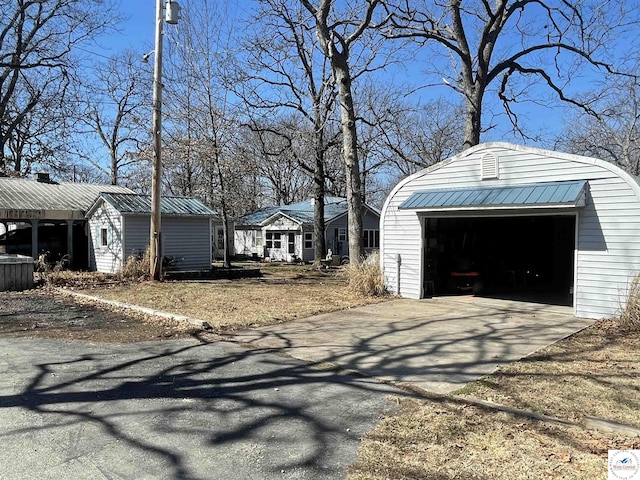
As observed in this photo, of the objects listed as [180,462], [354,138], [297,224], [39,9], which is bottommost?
[180,462]

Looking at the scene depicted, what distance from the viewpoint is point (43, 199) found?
69.1 ft

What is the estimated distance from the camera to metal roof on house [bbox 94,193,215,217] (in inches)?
758

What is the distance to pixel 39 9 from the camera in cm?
2559

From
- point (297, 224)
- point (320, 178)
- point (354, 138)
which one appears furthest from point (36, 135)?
point (354, 138)

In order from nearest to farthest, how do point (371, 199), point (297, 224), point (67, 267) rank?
1. point (67, 267)
2. point (297, 224)
3. point (371, 199)

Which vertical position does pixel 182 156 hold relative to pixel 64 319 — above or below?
above

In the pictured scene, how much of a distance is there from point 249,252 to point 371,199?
1905 centimetres

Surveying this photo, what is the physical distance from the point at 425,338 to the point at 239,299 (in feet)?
19.7

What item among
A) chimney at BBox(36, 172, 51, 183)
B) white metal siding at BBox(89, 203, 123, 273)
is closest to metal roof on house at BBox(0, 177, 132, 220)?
chimney at BBox(36, 172, 51, 183)

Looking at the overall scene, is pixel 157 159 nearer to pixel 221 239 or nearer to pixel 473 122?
pixel 473 122

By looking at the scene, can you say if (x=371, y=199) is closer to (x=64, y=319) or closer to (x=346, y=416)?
(x=64, y=319)

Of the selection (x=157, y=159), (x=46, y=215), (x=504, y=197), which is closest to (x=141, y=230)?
(x=46, y=215)
